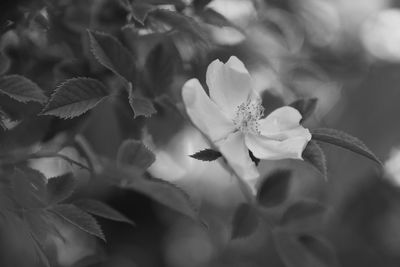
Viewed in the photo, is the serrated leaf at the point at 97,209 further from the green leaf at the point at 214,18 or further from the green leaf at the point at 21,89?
the green leaf at the point at 214,18

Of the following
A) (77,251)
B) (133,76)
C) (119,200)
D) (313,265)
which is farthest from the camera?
(119,200)

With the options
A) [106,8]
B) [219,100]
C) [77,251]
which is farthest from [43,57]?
[77,251]

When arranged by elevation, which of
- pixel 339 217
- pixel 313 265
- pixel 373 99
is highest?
pixel 313 265

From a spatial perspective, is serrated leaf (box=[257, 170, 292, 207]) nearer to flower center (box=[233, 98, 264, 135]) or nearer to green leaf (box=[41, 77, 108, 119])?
flower center (box=[233, 98, 264, 135])

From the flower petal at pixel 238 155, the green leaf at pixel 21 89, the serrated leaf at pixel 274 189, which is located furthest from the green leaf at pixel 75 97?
the serrated leaf at pixel 274 189

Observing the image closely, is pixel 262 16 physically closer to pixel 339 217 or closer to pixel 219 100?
pixel 219 100

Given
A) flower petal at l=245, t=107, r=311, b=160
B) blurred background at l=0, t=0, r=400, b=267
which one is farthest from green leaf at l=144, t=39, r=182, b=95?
flower petal at l=245, t=107, r=311, b=160

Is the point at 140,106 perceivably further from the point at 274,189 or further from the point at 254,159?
the point at 274,189
